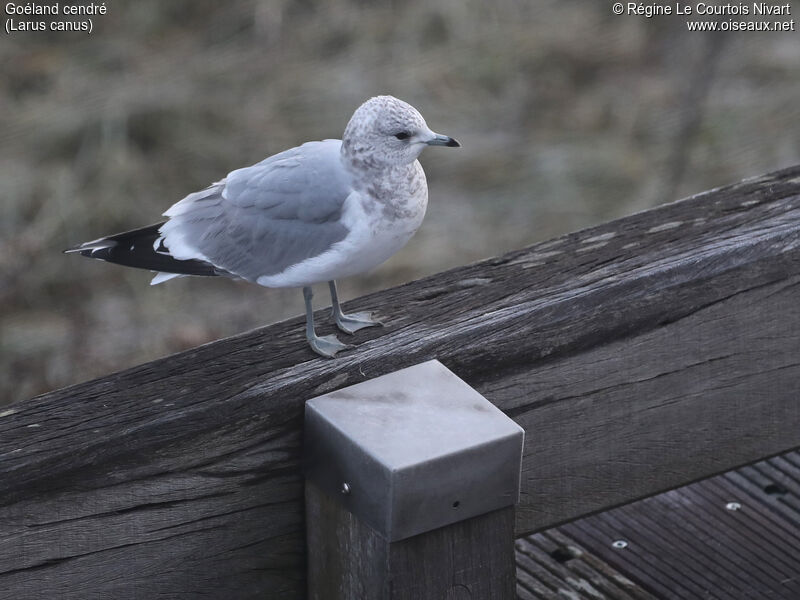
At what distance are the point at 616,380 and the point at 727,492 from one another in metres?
0.57

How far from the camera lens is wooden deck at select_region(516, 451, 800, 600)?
192 centimetres

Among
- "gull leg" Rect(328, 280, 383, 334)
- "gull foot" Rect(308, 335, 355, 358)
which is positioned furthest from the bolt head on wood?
"gull leg" Rect(328, 280, 383, 334)

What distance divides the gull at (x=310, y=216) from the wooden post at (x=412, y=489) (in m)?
0.28

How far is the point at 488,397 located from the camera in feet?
5.18

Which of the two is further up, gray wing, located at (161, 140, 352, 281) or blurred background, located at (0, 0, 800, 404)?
gray wing, located at (161, 140, 352, 281)

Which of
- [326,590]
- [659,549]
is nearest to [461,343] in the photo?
[326,590]

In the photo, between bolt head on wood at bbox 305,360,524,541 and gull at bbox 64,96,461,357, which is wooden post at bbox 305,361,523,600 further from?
gull at bbox 64,96,461,357

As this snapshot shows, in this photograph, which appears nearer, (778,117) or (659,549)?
(659,549)

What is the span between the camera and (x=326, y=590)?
1489 mm

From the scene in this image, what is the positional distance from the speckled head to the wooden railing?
7.5 inches

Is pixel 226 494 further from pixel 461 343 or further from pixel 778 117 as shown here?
pixel 778 117

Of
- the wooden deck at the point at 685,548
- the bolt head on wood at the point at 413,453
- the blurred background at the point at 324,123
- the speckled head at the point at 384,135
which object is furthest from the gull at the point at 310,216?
the blurred background at the point at 324,123

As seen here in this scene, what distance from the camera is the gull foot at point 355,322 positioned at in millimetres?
1684

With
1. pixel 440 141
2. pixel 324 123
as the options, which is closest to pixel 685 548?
pixel 440 141
